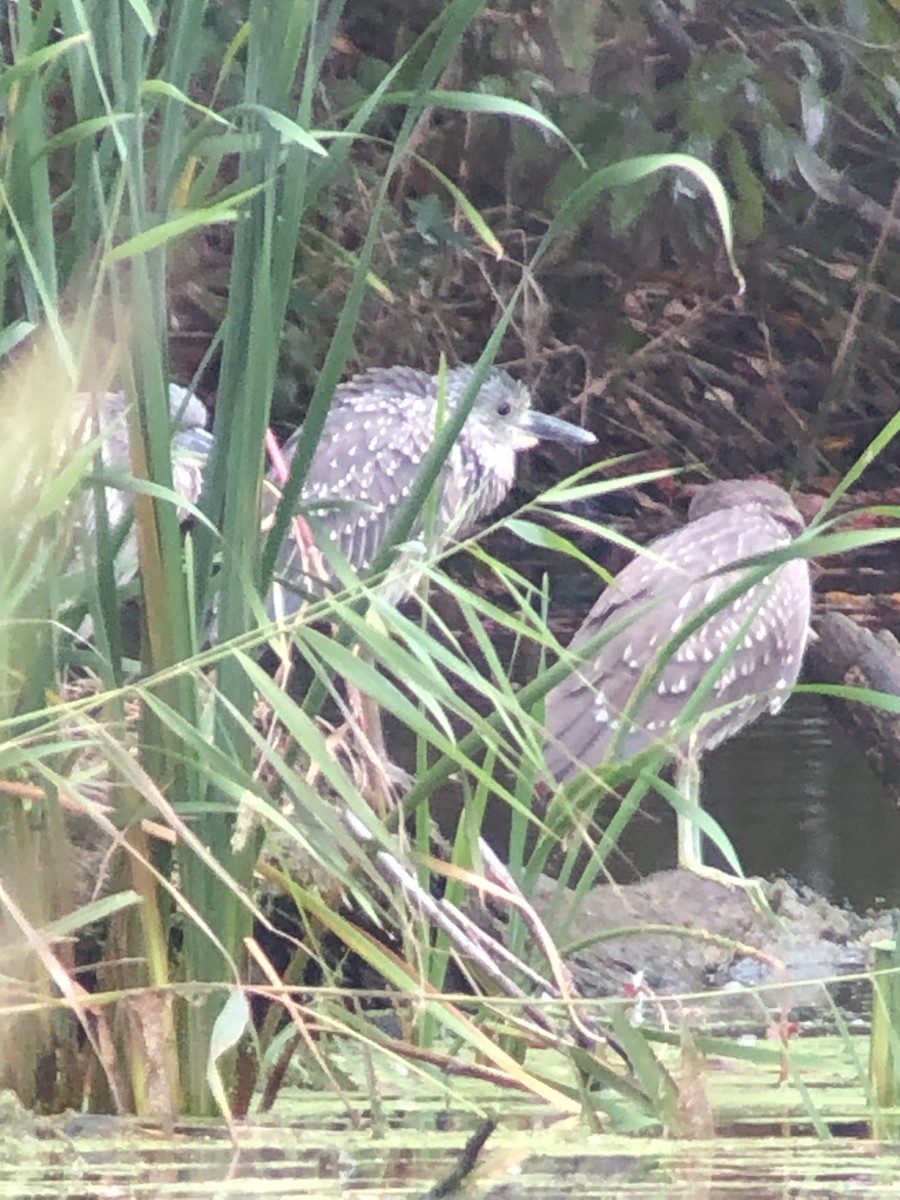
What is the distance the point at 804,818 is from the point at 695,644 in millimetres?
532

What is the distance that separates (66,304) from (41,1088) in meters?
0.73

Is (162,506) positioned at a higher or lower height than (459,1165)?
higher

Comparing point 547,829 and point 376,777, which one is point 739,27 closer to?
point 376,777

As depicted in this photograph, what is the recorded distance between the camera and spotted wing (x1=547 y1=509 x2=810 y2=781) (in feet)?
13.2

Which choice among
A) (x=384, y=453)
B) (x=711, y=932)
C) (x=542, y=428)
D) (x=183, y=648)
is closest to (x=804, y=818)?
(x=711, y=932)

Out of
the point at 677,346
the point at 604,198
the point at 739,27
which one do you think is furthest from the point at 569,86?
the point at 677,346

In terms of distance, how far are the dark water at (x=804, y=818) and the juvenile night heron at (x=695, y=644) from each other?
14 centimetres

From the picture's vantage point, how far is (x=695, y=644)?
4566mm

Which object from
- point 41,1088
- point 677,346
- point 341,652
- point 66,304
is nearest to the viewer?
point 341,652

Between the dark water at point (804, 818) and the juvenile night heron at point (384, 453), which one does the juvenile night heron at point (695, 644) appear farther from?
the juvenile night heron at point (384, 453)

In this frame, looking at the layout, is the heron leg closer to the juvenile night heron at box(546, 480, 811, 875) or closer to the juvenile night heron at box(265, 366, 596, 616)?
the juvenile night heron at box(546, 480, 811, 875)

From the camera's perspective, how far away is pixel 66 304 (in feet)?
7.00

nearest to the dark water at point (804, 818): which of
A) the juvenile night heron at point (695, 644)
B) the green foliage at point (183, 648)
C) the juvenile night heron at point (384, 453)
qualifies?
the juvenile night heron at point (695, 644)

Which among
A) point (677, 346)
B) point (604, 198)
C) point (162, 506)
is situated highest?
point (162, 506)
